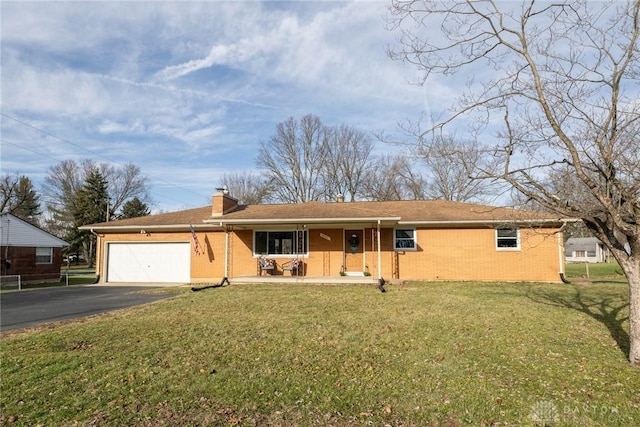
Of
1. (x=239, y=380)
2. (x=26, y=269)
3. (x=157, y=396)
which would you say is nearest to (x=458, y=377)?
(x=239, y=380)

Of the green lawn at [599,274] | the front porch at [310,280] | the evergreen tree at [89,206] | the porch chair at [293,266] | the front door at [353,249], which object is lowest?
the green lawn at [599,274]

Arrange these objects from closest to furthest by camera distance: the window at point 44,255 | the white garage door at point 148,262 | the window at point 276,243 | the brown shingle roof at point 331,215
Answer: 1. the brown shingle roof at point 331,215
2. the window at point 276,243
3. the white garage door at point 148,262
4. the window at point 44,255

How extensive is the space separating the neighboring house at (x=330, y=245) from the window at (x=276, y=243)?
0.04m

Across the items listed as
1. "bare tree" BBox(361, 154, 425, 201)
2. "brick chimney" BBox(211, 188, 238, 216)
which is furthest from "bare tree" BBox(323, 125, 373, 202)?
"brick chimney" BBox(211, 188, 238, 216)

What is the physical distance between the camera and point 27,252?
954 inches

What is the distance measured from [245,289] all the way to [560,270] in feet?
40.2

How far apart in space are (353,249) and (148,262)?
9.66 m

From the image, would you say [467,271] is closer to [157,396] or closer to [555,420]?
[555,420]

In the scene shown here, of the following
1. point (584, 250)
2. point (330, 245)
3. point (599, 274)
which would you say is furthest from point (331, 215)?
point (584, 250)

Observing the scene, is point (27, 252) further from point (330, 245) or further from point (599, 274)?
point (599, 274)

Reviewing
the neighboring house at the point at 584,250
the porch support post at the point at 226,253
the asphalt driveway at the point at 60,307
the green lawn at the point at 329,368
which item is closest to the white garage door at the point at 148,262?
the porch support post at the point at 226,253

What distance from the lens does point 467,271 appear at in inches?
627

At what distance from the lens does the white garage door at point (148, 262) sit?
17969 mm

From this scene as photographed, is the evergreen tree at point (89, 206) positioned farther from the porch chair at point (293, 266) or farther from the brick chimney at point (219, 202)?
the porch chair at point (293, 266)
